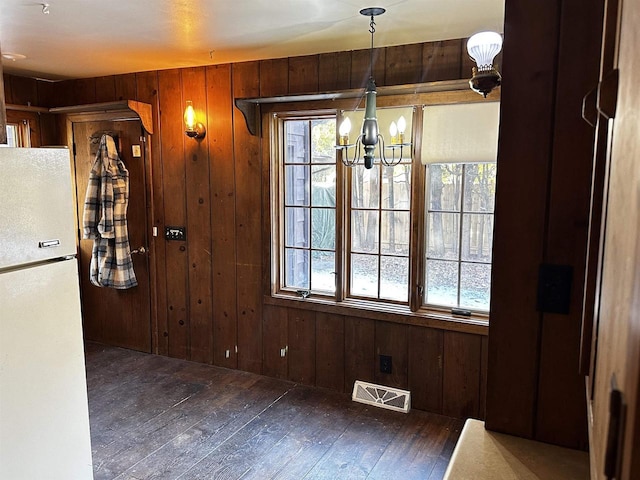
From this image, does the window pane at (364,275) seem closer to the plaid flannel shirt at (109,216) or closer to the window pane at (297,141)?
the window pane at (297,141)

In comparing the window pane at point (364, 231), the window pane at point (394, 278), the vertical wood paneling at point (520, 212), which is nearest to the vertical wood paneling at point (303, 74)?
the window pane at point (364, 231)

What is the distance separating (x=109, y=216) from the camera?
414 cm

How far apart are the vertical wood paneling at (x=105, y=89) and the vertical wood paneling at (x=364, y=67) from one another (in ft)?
7.19

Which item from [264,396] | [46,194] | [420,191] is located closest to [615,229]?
[46,194]

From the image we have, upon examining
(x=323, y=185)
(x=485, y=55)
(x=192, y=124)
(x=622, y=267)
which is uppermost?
(x=485, y=55)

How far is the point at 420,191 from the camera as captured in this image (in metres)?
3.16

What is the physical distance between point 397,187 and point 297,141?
0.83m

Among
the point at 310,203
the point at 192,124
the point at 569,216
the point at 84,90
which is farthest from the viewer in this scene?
the point at 84,90

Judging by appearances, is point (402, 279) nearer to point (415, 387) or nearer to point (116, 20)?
point (415, 387)

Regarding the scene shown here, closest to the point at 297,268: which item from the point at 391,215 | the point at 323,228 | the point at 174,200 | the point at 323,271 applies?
the point at 323,271

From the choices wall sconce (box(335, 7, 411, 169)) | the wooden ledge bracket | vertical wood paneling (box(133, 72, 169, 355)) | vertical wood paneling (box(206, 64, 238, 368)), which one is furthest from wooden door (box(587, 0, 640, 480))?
vertical wood paneling (box(133, 72, 169, 355))

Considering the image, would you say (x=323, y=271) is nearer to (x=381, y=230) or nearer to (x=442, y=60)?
(x=381, y=230)

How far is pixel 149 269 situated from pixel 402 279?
223cm

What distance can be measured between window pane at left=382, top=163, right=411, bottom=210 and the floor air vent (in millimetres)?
1247
